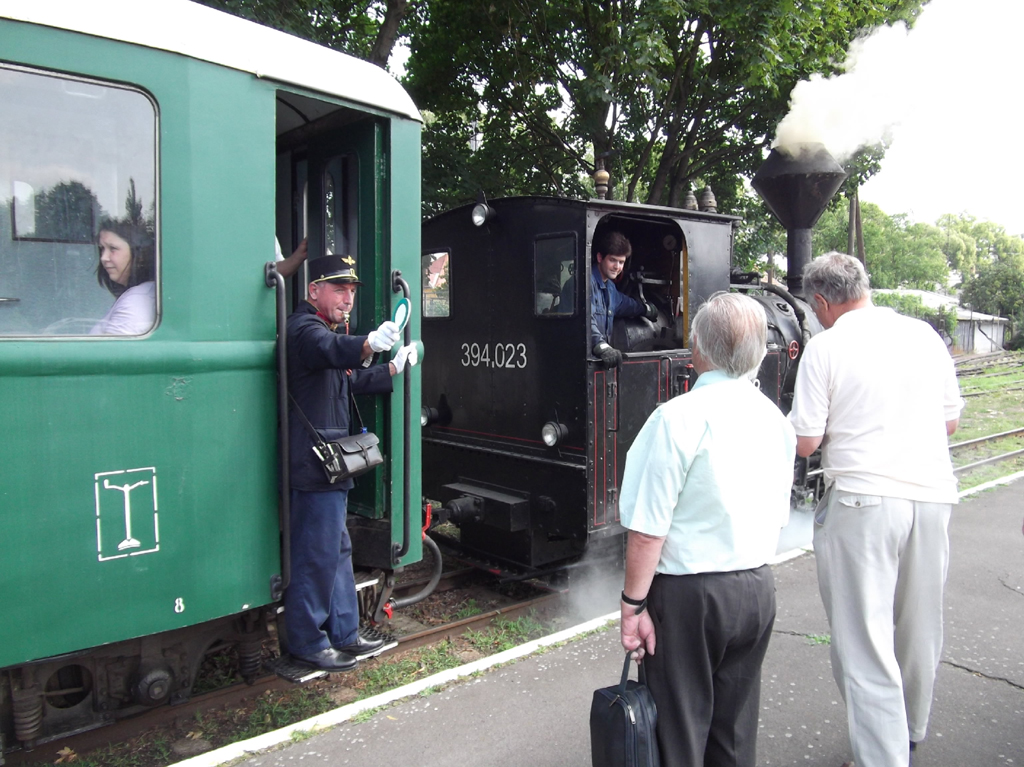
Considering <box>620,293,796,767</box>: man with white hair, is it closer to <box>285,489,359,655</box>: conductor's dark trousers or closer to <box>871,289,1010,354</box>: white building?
<box>285,489,359,655</box>: conductor's dark trousers

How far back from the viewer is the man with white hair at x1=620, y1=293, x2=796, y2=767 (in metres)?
2.13

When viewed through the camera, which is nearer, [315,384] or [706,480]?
[706,480]

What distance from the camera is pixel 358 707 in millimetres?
3363

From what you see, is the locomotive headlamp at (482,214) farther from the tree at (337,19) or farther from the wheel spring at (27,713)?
the wheel spring at (27,713)

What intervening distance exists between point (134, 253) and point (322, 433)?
1.00 metres

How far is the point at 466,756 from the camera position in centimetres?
309

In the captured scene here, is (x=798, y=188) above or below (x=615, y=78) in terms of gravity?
below

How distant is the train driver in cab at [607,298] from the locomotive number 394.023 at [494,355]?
58 cm

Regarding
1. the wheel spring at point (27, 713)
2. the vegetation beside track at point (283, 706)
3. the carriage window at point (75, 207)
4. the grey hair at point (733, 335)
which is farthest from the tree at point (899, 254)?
the wheel spring at point (27, 713)

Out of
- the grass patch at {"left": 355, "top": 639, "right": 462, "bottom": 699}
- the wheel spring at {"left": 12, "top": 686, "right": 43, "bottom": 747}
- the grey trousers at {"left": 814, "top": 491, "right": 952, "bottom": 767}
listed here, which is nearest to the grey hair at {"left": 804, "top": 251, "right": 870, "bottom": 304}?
the grey trousers at {"left": 814, "top": 491, "right": 952, "bottom": 767}

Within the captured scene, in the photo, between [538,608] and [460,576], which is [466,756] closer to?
[538,608]

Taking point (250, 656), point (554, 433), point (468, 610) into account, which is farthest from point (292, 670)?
point (554, 433)

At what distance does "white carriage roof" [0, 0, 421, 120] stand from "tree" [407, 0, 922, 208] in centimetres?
560

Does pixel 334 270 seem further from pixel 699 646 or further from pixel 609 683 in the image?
pixel 609 683
